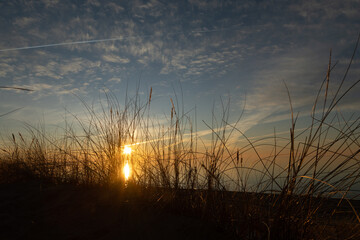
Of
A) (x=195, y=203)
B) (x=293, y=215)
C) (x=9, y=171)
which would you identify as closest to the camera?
(x=293, y=215)

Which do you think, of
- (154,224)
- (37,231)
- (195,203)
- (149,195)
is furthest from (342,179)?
(37,231)

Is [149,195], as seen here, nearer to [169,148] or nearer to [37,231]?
[169,148]

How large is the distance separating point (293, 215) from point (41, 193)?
2.13m

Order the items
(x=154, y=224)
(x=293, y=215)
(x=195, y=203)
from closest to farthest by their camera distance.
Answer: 1. (x=293, y=215)
2. (x=154, y=224)
3. (x=195, y=203)

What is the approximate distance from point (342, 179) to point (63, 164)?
297 centimetres

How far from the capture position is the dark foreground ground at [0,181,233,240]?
153cm

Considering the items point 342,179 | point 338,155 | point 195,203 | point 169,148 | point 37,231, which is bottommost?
point 37,231

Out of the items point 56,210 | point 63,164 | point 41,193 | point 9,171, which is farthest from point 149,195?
point 9,171

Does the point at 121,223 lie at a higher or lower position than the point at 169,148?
lower

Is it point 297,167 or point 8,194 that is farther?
point 8,194

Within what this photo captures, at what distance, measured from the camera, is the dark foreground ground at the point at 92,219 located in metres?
1.53

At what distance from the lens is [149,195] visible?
2092 millimetres

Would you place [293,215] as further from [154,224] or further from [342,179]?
[154,224]

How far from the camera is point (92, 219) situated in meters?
1.72
